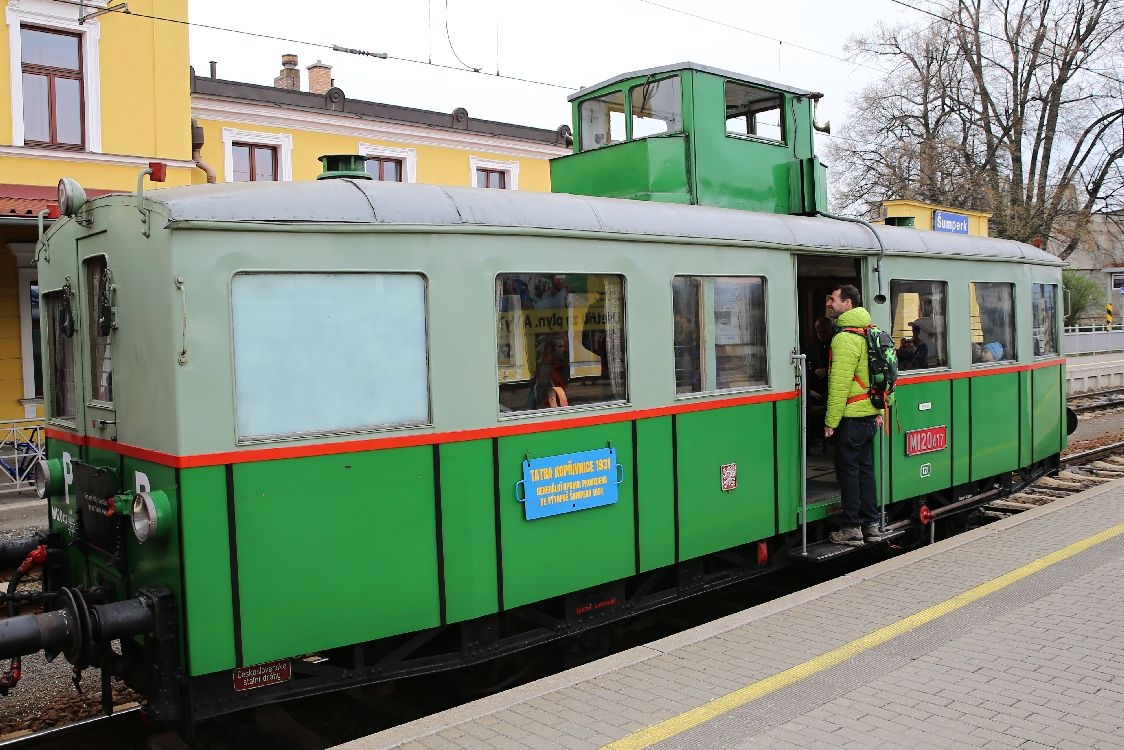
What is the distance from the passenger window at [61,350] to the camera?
18.9ft

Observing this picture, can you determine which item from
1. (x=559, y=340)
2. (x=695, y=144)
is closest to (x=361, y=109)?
(x=695, y=144)

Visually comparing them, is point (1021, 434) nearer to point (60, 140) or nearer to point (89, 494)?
point (89, 494)

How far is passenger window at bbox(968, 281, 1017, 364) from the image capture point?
9.32 meters

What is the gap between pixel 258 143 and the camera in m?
26.1

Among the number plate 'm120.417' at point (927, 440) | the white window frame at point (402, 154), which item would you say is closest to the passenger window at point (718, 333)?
the number plate 'm120.417' at point (927, 440)

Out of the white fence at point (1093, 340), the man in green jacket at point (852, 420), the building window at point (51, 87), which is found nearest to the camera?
the man in green jacket at point (852, 420)

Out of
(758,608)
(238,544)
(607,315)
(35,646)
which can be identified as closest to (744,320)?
(607,315)

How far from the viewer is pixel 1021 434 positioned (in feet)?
33.1

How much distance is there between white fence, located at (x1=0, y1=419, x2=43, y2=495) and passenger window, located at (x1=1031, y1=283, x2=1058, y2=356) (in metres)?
12.1

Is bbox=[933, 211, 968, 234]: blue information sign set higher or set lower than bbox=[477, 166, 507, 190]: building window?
lower

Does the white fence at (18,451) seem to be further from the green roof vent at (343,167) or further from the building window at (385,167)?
the building window at (385,167)

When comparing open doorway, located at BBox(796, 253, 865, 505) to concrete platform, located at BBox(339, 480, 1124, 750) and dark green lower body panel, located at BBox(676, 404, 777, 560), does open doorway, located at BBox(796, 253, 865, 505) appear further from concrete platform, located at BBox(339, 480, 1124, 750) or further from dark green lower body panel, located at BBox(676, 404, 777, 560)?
concrete platform, located at BBox(339, 480, 1124, 750)

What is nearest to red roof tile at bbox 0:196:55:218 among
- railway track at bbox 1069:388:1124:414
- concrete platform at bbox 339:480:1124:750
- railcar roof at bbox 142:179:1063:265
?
railcar roof at bbox 142:179:1063:265

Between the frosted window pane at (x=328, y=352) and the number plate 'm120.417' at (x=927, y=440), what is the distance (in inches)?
192
